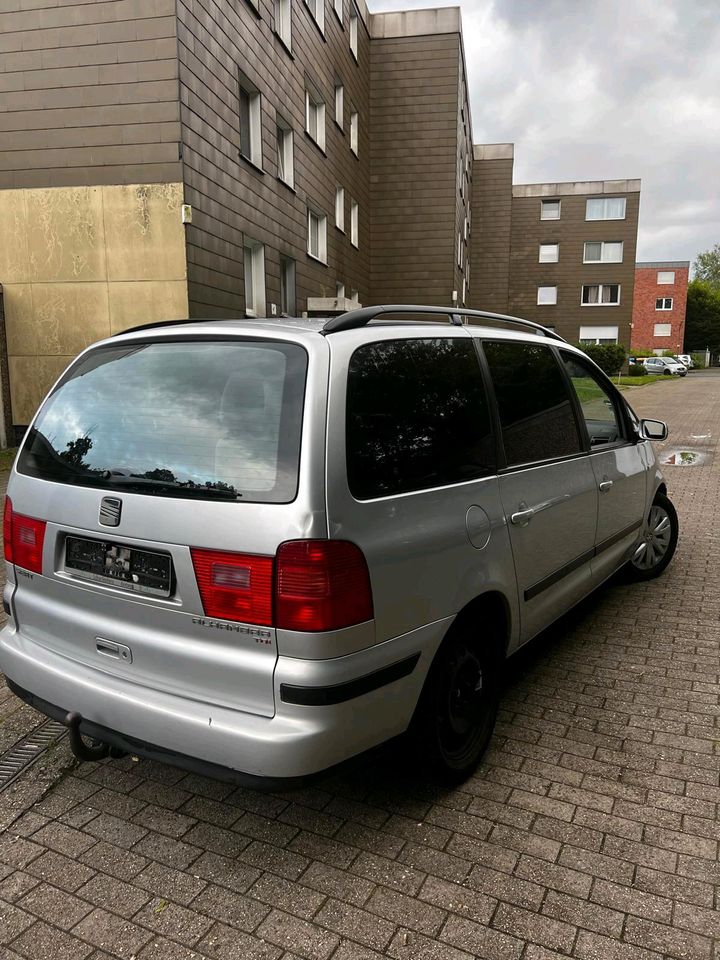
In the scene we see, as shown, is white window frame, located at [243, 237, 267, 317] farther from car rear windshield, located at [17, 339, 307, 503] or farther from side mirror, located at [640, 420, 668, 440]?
car rear windshield, located at [17, 339, 307, 503]

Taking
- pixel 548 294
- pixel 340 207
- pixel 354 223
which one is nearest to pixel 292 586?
pixel 340 207

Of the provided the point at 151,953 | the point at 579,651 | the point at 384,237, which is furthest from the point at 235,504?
the point at 384,237

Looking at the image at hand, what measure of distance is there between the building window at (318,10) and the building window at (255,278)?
6787mm

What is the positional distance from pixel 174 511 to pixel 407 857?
138 centimetres

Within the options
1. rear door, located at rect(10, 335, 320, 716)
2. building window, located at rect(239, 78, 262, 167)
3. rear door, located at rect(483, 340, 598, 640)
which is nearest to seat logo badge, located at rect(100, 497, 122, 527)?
rear door, located at rect(10, 335, 320, 716)

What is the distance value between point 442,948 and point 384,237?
26.7 m

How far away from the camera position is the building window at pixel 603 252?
47531 millimetres

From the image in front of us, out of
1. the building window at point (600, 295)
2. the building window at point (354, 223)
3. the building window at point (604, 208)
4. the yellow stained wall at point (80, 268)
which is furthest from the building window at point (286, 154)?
the building window at point (604, 208)

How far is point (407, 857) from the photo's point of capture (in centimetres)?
243

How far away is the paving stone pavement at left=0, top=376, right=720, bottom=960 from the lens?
2096 mm

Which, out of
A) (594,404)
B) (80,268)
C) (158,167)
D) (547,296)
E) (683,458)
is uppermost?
(547,296)

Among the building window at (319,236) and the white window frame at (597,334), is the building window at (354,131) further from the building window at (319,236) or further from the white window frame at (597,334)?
the white window frame at (597,334)

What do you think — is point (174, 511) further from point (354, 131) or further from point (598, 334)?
point (598, 334)

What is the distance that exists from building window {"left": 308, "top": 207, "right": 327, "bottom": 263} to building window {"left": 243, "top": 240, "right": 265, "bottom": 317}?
4.82m
